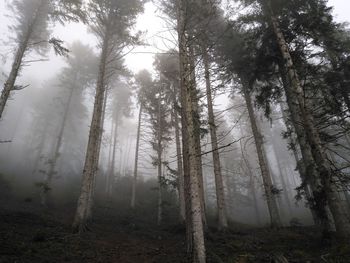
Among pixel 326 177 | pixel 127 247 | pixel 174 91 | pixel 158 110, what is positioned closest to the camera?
pixel 326 177

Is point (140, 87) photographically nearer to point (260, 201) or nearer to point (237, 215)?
point (237, 215)

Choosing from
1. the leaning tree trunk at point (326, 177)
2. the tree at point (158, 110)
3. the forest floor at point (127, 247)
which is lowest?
the forest floor at point (127, 247)

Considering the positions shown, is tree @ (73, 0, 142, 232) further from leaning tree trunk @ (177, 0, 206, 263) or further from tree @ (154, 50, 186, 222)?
leaning tree trunk @ (177, 0, 206, 263)

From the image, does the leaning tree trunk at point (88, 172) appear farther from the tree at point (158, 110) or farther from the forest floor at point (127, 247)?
the tree at point (158, 110)

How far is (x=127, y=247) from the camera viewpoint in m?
9.32

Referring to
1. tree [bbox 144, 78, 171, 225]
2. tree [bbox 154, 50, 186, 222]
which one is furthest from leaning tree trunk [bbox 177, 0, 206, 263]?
tree [bbox 144, 78, 171, 225]

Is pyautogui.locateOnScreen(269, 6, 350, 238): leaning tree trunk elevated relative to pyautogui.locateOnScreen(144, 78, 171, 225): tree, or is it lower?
lower

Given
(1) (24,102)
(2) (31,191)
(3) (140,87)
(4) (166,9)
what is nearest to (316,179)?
(4) (166,9)

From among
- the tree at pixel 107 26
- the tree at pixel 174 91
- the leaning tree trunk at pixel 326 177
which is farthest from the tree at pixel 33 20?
the leaning tree trunk at pixel 326 177

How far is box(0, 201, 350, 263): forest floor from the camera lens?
6688 mm

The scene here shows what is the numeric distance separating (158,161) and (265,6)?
11.2 meters

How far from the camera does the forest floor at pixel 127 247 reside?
263 inches

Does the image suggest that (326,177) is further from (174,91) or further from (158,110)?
(158,110)

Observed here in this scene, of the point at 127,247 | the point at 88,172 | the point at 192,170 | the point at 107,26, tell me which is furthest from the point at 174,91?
the point at 192,170
